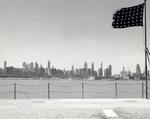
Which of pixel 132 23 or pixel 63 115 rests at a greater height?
pixel 132 23

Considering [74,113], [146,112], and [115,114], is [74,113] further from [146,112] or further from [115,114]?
[146,112]

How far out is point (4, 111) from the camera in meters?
19.5

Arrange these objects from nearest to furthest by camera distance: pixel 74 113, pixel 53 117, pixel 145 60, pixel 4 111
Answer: pixel 53 117, pixel 74 113, pixel 4 111, pixel 145 60

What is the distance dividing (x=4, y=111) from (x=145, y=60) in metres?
12.6

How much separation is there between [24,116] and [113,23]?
14321 mm

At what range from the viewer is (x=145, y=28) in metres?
29.3

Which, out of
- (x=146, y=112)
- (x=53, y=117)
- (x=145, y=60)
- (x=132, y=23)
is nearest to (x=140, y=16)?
(x=132, y=23)

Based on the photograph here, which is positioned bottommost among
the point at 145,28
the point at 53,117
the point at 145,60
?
the point at 53,117

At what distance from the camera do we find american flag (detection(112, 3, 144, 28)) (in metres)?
29.0

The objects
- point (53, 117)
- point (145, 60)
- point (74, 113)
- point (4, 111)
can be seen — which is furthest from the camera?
point (145, 60)

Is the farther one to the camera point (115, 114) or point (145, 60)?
point (145, 60)

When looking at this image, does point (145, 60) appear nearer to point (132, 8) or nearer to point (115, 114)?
point (132, 8)

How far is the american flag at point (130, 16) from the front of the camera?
29.0 metres

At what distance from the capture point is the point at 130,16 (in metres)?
29.2
